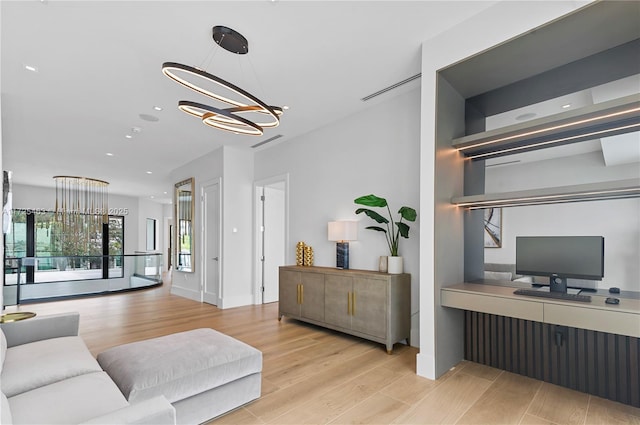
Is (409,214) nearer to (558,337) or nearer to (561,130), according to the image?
(561,130)

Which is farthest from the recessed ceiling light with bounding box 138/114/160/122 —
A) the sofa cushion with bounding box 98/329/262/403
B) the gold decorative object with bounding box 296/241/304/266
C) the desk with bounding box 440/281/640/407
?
the desk with bounding box 440/281/640/407

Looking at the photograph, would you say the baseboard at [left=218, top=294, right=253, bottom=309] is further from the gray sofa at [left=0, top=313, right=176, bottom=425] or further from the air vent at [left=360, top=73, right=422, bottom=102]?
the air vent at [left=360, top=73, right=422, bottom=102]

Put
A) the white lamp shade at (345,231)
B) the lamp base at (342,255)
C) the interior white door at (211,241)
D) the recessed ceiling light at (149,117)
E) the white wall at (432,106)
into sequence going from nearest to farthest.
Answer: the white wall at (432,106), the white lamp shade at (345,231), the lamp base at (342,255), the recessed ceiling light at (149,117), the interior white door at (211,241)

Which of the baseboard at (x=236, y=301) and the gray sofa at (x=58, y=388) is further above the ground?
the gray sofa at (x=58, y=388)

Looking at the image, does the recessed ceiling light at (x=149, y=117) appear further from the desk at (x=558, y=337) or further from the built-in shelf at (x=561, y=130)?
the desk at (x=558, y=337)

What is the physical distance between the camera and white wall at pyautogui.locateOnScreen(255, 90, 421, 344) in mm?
3928

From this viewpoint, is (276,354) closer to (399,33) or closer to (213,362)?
(213,362)

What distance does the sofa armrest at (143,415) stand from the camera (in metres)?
1.23

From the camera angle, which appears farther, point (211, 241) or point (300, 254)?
point (211, 241)

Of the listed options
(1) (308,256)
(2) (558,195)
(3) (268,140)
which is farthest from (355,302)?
(3) (268,140)

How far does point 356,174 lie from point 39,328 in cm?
371

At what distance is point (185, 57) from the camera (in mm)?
3248

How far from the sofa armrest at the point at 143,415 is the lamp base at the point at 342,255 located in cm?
327

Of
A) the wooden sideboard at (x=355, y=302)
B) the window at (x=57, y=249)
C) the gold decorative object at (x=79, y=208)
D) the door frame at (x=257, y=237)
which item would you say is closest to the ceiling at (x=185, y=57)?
the door frame at (x=257, y=237)
